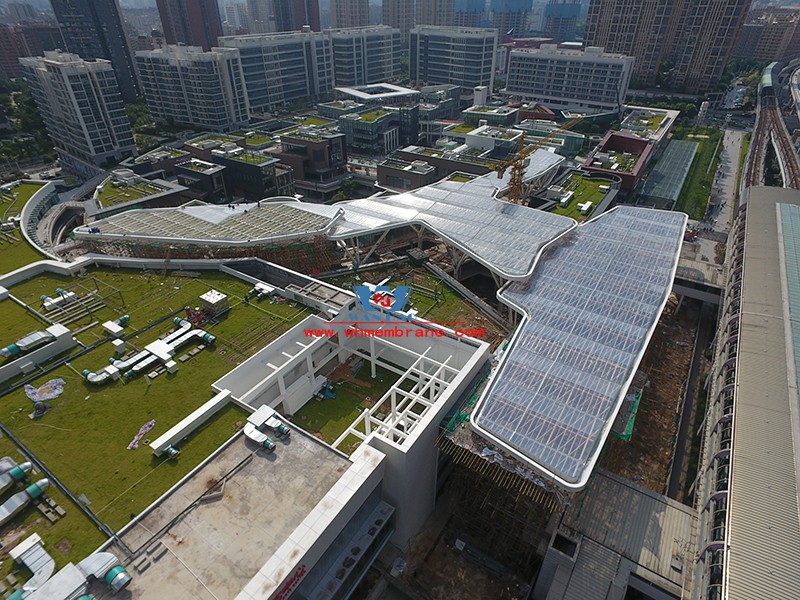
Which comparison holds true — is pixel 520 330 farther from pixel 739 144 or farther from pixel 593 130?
pixel 739 144

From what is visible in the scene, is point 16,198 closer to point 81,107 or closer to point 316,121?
point 81,107

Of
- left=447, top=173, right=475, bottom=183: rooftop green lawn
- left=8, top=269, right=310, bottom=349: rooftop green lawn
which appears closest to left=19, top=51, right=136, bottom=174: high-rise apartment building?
left=8, top=269, right=310, bottom=349: rooftop green lawn

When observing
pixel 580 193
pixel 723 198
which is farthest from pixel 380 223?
pixel 723 198

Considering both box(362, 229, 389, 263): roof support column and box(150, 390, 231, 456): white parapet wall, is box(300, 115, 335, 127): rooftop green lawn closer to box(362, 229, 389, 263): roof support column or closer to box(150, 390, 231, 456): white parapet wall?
box(362, 229, 389, 263): roof support column

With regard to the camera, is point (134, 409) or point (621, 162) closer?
point (134, 409)

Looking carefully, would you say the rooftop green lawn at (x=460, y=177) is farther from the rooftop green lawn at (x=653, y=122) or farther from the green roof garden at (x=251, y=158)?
the rooftop green lawn at (x=653, y=122)

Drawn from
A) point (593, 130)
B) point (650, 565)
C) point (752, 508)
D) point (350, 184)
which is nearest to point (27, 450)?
point (650, 565)
